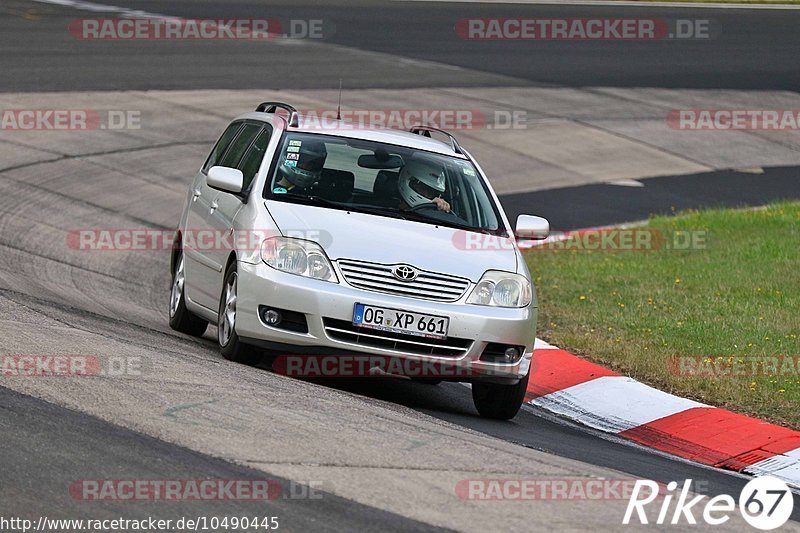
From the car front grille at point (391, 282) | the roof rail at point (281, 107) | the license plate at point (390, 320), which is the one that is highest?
the roof rail at point (281, 107)

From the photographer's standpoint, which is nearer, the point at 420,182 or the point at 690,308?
the point at 420,182

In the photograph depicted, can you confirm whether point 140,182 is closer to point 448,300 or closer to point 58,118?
point 58,118

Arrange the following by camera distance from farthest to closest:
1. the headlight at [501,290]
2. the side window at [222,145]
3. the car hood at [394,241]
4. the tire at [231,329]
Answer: the side window at [222,145], the tire at [231,329], the headlight at [501,290], the car hood at [394,241]

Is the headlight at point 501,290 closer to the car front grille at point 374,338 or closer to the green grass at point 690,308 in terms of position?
the car front grille at point 374,338

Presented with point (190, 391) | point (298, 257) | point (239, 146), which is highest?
point (239, 146)

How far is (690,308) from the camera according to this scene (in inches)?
490

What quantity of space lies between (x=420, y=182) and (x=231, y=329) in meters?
1.74

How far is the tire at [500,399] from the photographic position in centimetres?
902

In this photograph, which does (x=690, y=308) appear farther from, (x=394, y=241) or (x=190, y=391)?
(x=190, y=391)

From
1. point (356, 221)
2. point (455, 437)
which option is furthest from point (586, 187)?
point (455, 437)

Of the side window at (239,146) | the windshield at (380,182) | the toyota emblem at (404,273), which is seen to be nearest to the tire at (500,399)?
the toyota emblem at (404,273)

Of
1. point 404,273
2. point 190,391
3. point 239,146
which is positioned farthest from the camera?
point 239,146

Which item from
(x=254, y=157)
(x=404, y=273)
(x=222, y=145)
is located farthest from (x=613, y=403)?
(x=222, y=145)

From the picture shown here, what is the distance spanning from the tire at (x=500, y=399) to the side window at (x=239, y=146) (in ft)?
8.52
